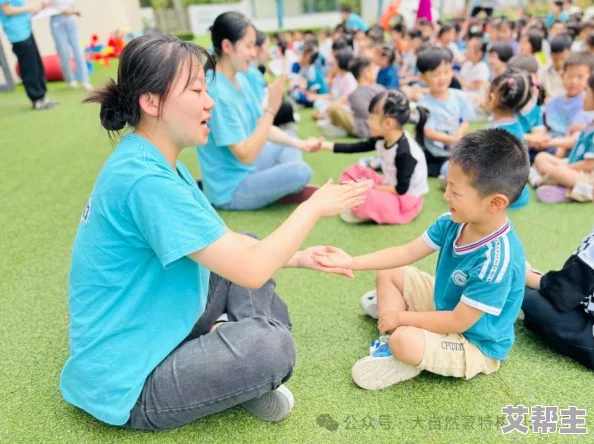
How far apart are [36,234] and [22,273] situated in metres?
0.53

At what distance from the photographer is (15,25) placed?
599 cm

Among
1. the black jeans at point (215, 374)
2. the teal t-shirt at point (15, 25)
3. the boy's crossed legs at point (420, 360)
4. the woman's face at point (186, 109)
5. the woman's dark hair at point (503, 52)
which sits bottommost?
the boy's crossed legs at point (420, 360)

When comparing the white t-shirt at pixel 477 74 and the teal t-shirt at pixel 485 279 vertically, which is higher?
the teal t-shirt at pixel 485 279

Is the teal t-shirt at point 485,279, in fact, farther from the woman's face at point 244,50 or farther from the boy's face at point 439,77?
the boy's face at point 439,77

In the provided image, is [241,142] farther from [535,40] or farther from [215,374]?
[535,40]

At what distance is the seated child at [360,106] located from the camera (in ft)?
15.7

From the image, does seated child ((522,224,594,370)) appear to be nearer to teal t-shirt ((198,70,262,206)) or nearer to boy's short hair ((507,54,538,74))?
teal t-shirt ((198,70,262,206))

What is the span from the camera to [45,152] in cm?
475

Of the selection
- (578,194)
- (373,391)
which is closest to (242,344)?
(373,391)

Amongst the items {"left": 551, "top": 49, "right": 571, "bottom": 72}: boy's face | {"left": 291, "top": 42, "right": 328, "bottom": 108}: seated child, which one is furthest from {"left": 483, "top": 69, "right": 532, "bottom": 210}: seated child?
{"left": 291, "top": 42, "right": 328, "bottom": 108}: seated child

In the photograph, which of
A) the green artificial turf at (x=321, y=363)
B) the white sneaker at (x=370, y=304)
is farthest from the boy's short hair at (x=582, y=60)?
the white sneaker at (x=370, y=304)

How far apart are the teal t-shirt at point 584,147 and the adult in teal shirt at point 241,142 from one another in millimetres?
1891

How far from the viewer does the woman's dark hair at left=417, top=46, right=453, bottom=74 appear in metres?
3.82

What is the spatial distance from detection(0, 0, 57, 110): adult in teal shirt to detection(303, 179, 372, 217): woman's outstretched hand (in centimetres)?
607
